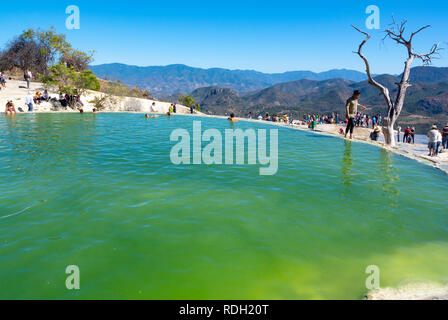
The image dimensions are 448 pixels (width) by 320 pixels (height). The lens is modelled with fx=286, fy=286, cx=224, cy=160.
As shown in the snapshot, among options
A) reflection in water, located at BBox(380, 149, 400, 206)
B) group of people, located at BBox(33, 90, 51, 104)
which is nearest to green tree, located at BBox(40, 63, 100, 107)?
group of people, located at BBox(33, 90, 51, 104)

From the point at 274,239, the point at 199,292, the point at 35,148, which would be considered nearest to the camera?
the point at 199,292

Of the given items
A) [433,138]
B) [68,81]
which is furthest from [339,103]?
[433,138]

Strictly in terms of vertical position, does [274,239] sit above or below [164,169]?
below

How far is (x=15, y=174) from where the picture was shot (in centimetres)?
896

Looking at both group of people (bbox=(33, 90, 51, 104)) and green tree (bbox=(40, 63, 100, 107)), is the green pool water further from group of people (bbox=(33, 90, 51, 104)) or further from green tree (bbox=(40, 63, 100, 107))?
green tree (bbox=(40, 63, 100, 107))

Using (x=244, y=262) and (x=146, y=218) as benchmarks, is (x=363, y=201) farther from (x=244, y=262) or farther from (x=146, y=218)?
(x=146, y=218)

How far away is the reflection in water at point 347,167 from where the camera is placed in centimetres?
941

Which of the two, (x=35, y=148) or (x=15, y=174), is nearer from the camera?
(x=15, y=174)

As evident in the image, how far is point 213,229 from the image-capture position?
5.95 meters

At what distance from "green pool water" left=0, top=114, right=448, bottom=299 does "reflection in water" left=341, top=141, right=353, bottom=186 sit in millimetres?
130

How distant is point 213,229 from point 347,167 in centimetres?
752

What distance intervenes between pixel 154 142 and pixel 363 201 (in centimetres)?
1168
